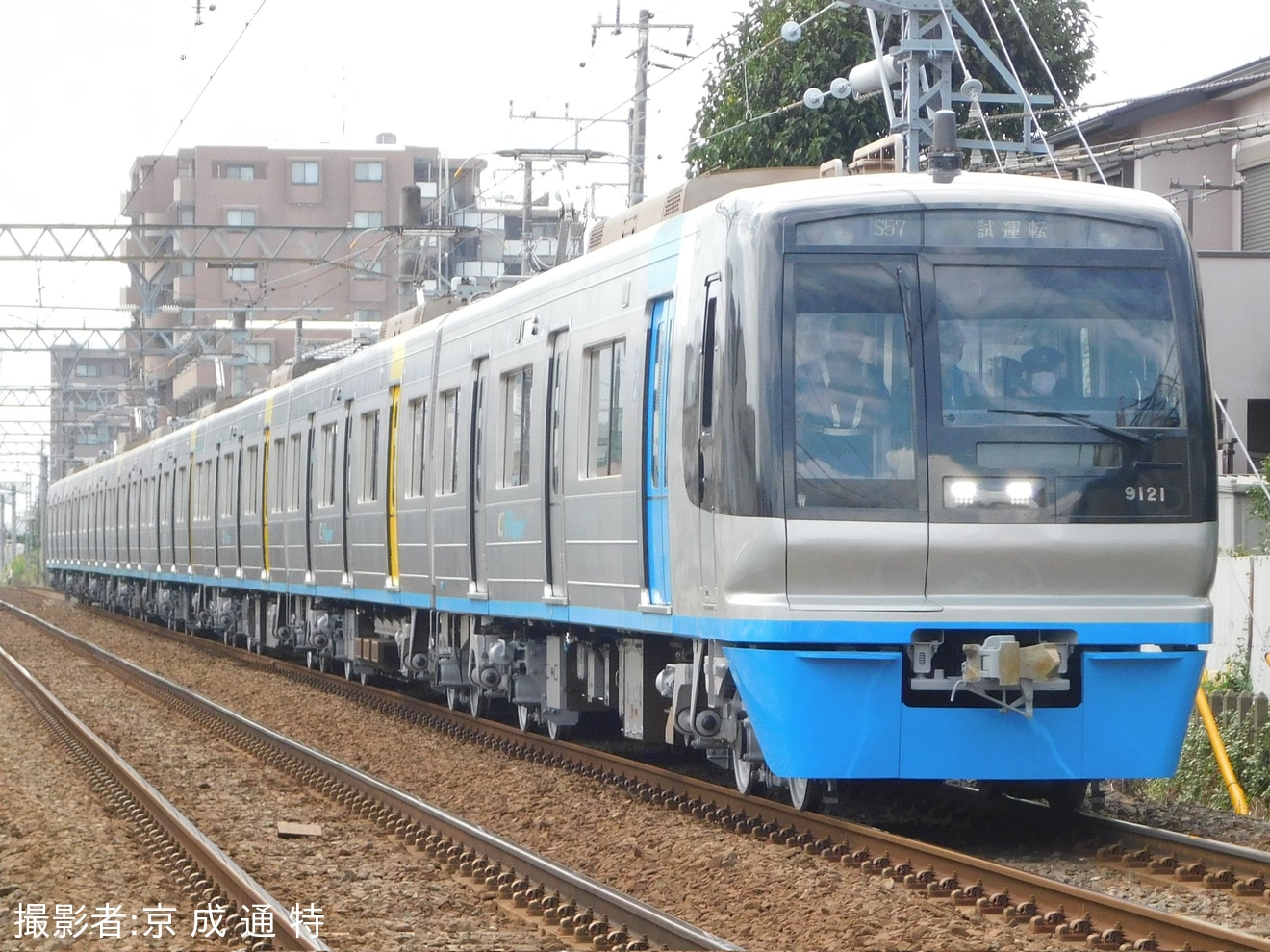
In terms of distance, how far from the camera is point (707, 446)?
910cm

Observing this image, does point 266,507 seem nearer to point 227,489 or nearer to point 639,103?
→ point 227,489

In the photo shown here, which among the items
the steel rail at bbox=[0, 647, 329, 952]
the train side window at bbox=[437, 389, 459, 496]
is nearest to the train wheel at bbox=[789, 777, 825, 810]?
the steel rail at bbox=[0, 647, 329, 952]

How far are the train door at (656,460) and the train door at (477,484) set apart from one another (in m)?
3.61

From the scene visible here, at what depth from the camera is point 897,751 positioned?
8.53 meters

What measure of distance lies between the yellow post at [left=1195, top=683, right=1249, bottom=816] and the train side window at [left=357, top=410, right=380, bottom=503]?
25.2 feet

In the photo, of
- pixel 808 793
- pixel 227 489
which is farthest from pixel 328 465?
pixel 808 793

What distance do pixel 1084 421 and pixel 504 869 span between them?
3129 millimetres

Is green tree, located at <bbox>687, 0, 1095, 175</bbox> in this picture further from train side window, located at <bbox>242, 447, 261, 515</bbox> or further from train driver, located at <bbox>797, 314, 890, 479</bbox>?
train driver, located at <bbox>797, 314, 890, 479</bbox>

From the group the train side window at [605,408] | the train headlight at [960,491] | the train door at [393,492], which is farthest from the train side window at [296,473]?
the train headlight at [960,491]

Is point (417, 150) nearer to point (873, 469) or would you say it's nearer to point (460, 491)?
point (460, 491)

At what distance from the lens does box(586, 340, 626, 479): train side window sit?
1083 cm

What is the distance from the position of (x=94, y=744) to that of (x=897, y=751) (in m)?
7.52

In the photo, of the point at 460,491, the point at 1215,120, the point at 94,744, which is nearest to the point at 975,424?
the point at 460,491

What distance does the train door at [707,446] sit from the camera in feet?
29.6
